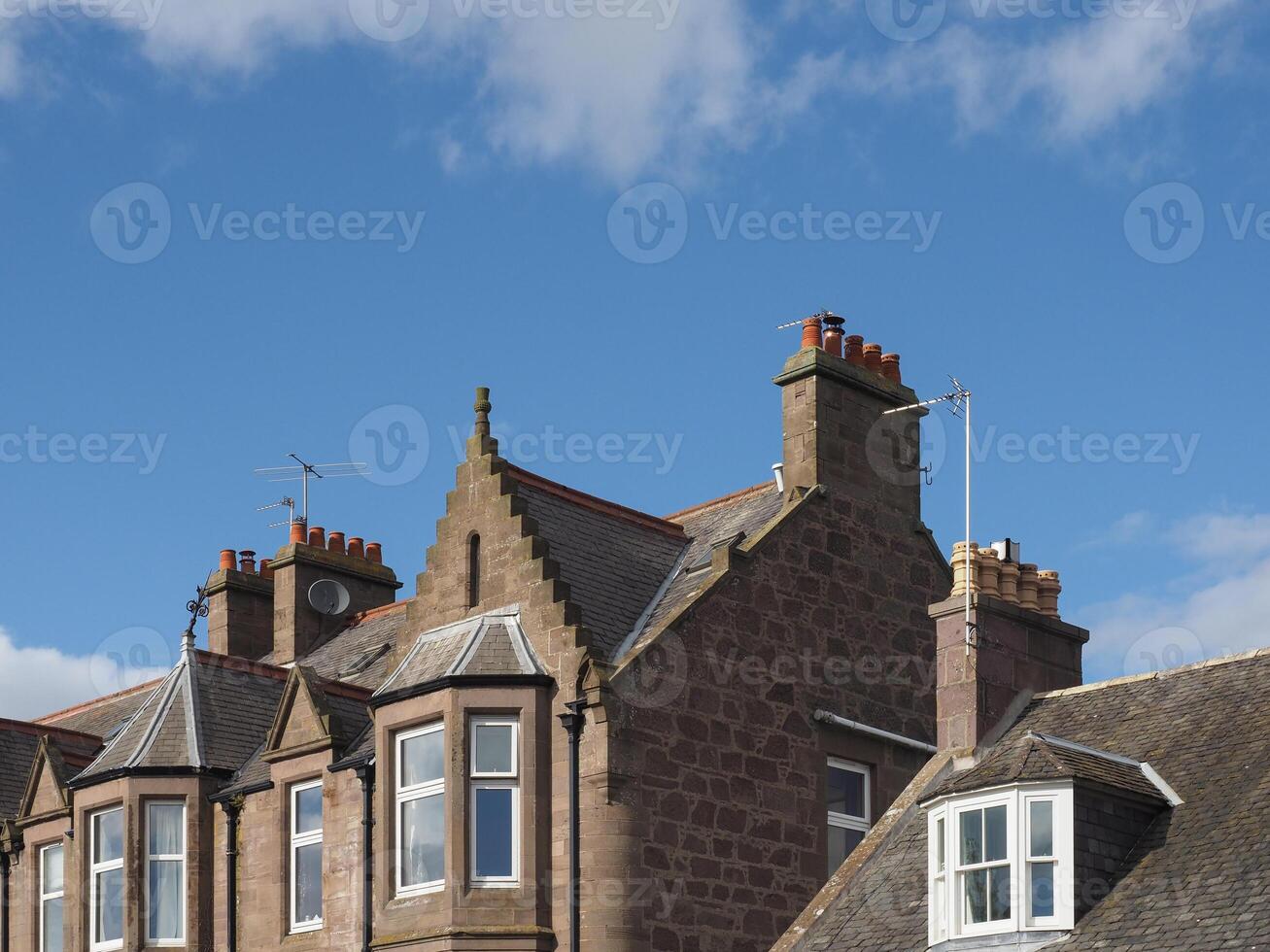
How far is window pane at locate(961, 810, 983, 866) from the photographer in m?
21.6

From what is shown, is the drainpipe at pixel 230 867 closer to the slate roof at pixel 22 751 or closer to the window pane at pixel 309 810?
the window pane at pixel 309 810

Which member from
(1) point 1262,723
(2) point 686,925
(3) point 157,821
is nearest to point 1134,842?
(1) point 1262,723

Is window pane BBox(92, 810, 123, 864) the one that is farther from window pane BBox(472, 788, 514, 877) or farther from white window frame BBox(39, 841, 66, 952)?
window pane BBox(472, 788, 514, 877)

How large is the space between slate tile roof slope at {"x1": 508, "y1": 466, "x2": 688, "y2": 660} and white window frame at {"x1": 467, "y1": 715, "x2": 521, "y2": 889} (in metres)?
1.56

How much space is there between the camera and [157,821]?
104 feet

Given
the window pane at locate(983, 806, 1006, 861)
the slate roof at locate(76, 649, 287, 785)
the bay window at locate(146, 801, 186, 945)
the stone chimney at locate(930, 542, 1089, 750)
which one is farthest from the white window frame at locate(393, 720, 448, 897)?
the window pane at locate(983, 806, 1006, 861)

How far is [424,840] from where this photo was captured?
90.1 ft

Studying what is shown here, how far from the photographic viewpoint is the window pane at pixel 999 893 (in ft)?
69.7

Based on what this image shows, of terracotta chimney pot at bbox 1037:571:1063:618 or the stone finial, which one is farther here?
the stone finial

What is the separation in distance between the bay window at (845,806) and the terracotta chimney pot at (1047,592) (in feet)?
15.4

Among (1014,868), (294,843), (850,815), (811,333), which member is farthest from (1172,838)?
(294,843)

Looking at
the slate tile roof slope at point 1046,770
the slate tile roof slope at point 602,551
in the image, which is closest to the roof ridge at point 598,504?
the slate tile roof slope at point 602,551

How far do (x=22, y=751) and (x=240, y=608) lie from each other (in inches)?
183

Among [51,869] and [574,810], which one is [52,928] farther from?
[574,810]
